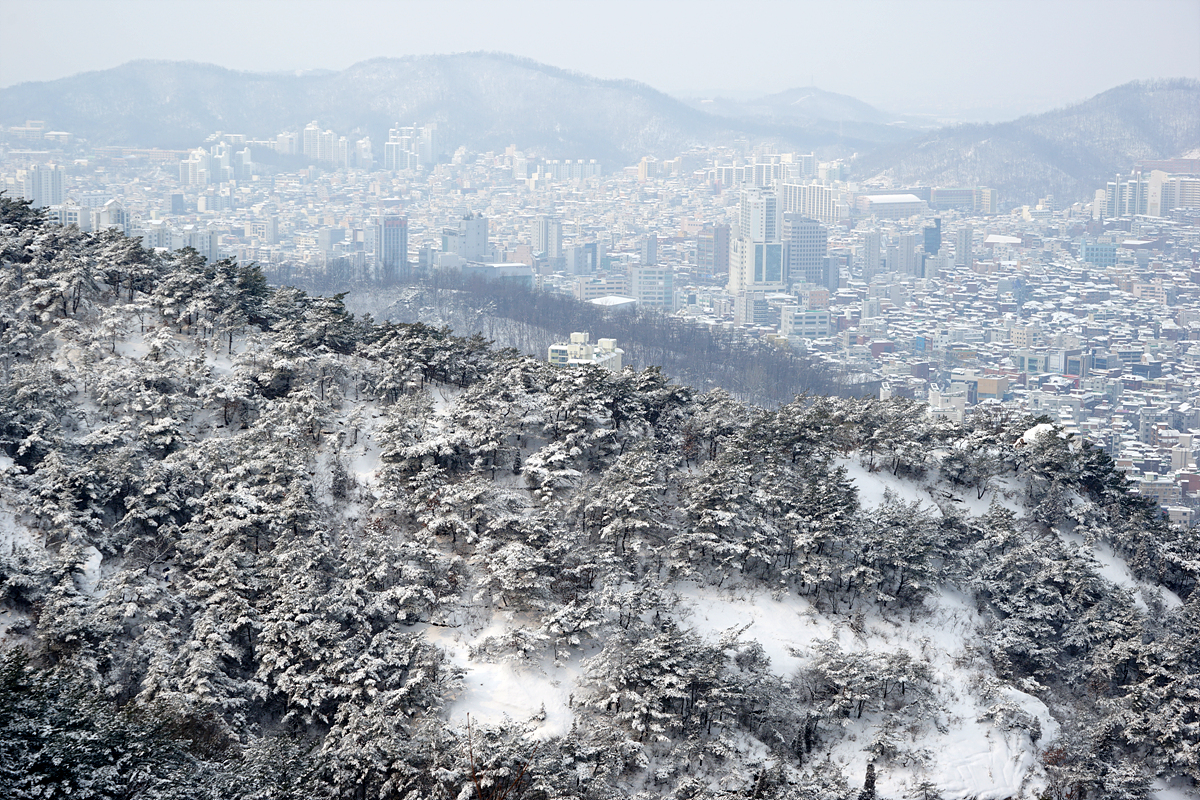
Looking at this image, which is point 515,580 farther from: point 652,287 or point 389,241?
point 389,241

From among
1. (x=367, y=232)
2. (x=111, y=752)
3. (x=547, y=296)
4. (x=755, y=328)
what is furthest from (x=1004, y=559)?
(x=367, y=232)

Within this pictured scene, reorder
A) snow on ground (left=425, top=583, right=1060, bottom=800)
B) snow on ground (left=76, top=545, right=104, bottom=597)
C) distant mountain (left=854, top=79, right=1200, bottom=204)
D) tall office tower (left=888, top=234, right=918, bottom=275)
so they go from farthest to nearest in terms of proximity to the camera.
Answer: distant mountain (left=854, top=79, right=1200, bottom=204) < tall office tower (left=888, top=234, right=918, bottom=275) < snow on ground (left=76, top=545, right=104, bottom=597) < snow on ground (left=425, top=583, right=1060, bottom=800)

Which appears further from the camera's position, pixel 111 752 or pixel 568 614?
pixel 568 614

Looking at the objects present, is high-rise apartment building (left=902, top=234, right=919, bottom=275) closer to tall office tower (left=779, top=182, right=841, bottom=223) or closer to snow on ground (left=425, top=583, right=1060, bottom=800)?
tall office tower (left=779, top=182, right=841, bottom=223)

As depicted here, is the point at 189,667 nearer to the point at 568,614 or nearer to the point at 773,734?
the point at 568,614

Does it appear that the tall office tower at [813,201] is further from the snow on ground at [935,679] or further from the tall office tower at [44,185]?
the snow on ground at [935,679]

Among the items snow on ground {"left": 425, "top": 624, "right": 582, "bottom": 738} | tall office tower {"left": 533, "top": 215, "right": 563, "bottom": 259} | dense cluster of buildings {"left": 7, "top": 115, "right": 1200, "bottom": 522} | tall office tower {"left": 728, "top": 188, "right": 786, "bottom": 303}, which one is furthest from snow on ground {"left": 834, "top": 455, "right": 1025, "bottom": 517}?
tall office tower {"left": 533, "top": 215, "right": 563, "bottom": 259}

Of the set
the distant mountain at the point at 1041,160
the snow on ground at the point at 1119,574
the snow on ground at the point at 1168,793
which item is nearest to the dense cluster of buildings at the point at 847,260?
the distant mountain at the point at 1041,160
